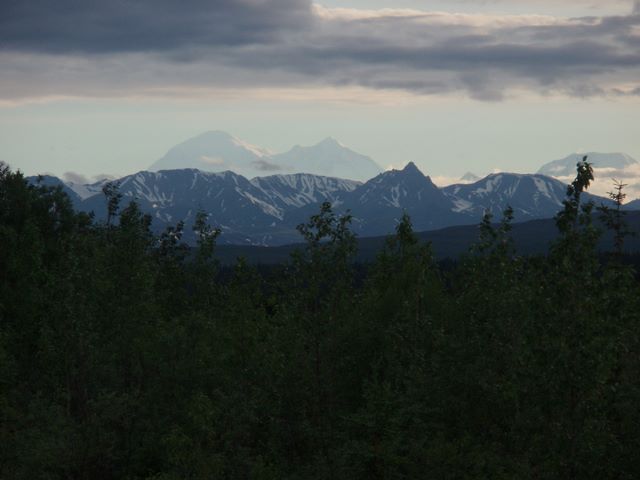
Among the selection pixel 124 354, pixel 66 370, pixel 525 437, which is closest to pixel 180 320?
pixel 124 354

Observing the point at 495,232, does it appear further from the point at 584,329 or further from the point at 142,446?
the point at 142,446

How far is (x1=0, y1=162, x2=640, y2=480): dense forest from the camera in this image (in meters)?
27.3

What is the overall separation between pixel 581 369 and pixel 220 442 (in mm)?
17001

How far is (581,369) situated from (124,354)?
2683cm

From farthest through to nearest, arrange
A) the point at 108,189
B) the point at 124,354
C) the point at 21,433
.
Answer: the point at 108,189 → the point at 124,354 → the point at 21,433

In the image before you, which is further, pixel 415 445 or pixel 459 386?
pixel 459 386

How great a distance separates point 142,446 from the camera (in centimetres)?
4091

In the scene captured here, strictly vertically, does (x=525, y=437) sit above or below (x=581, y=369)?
below

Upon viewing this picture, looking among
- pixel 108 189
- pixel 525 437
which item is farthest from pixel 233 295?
pixel 108 189

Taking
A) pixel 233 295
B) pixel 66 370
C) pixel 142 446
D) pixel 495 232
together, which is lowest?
pixel 142 446

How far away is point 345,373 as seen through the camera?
43.8 m

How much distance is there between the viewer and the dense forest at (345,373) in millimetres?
27312

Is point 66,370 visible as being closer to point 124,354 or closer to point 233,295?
point 124,354

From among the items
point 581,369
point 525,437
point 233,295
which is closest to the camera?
point 581,369
